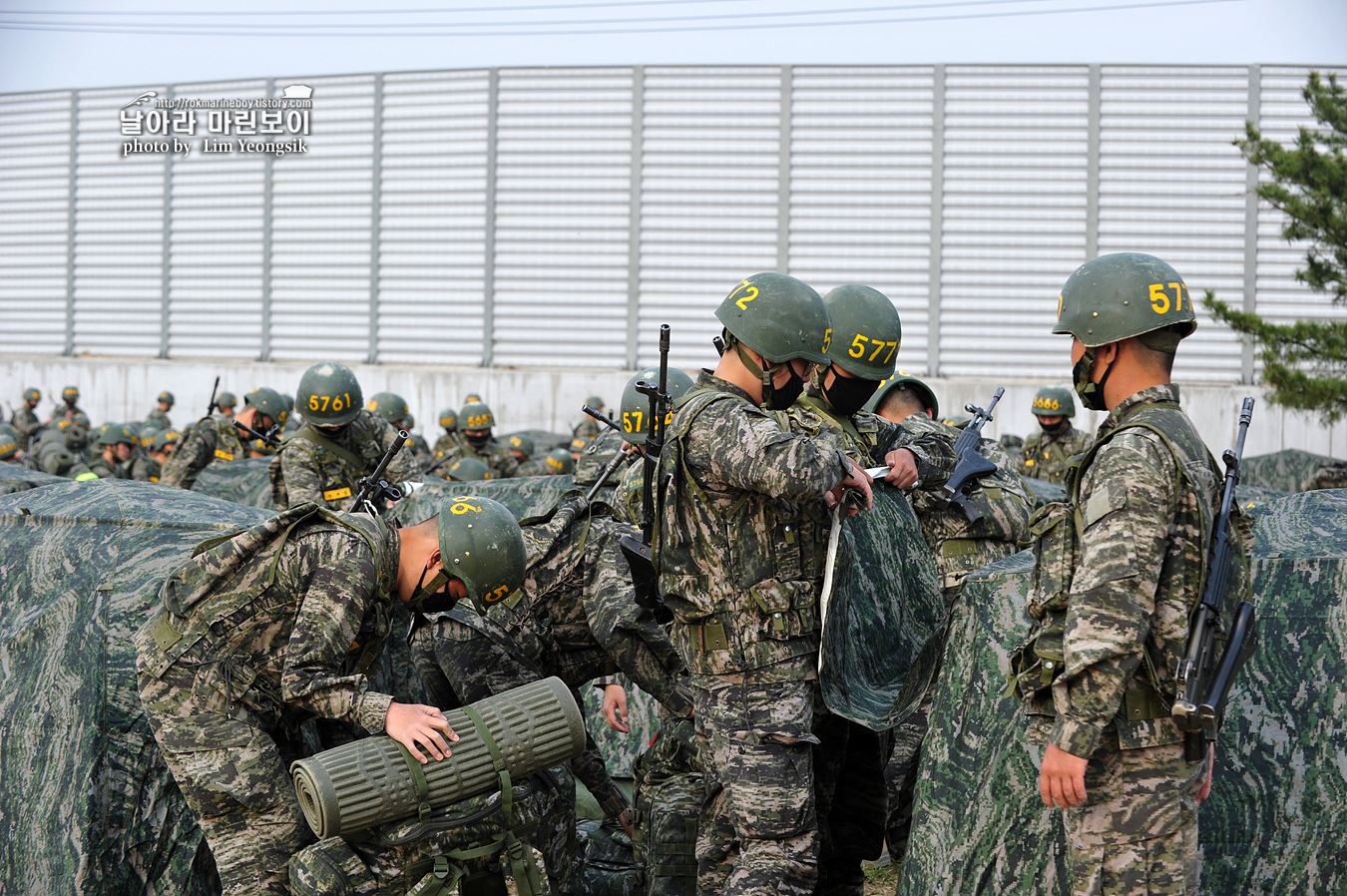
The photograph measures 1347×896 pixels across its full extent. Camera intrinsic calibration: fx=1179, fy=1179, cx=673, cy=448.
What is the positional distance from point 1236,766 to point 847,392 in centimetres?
176

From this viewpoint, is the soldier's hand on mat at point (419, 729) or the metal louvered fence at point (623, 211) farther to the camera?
the metal louvered fence at point (623, 211)

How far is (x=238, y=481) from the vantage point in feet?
33.9

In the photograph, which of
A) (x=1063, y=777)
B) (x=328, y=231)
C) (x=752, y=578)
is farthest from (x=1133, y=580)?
(x=328, y=231)

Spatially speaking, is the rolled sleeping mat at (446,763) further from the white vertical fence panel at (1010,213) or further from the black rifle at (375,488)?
the white vertical fence panel at (1010,213)

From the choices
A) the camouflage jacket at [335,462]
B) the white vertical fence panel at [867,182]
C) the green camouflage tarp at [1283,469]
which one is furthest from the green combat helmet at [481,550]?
the white vertical fence panel at [867,182]

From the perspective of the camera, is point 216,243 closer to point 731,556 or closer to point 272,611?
point 272,611

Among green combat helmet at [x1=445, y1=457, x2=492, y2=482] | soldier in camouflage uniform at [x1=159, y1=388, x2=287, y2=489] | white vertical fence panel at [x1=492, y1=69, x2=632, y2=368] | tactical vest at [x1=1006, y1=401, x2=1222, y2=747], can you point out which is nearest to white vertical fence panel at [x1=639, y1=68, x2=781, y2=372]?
white vertical fence panel at [x1=492, y1=69, x2=632, y2=368]

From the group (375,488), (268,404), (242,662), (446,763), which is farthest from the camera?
(268,404)

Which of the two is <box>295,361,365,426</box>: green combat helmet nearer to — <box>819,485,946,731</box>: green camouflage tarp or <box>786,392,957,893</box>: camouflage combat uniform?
<box>786,392,957,893</box>: camouflage combat uniform

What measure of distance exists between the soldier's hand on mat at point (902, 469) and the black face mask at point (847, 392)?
42 centimetres

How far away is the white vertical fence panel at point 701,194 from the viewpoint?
2198 cm

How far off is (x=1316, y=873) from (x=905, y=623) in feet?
4.60

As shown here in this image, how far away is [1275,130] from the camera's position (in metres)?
20.1

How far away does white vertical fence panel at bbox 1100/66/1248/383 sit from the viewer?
67.1 ft
